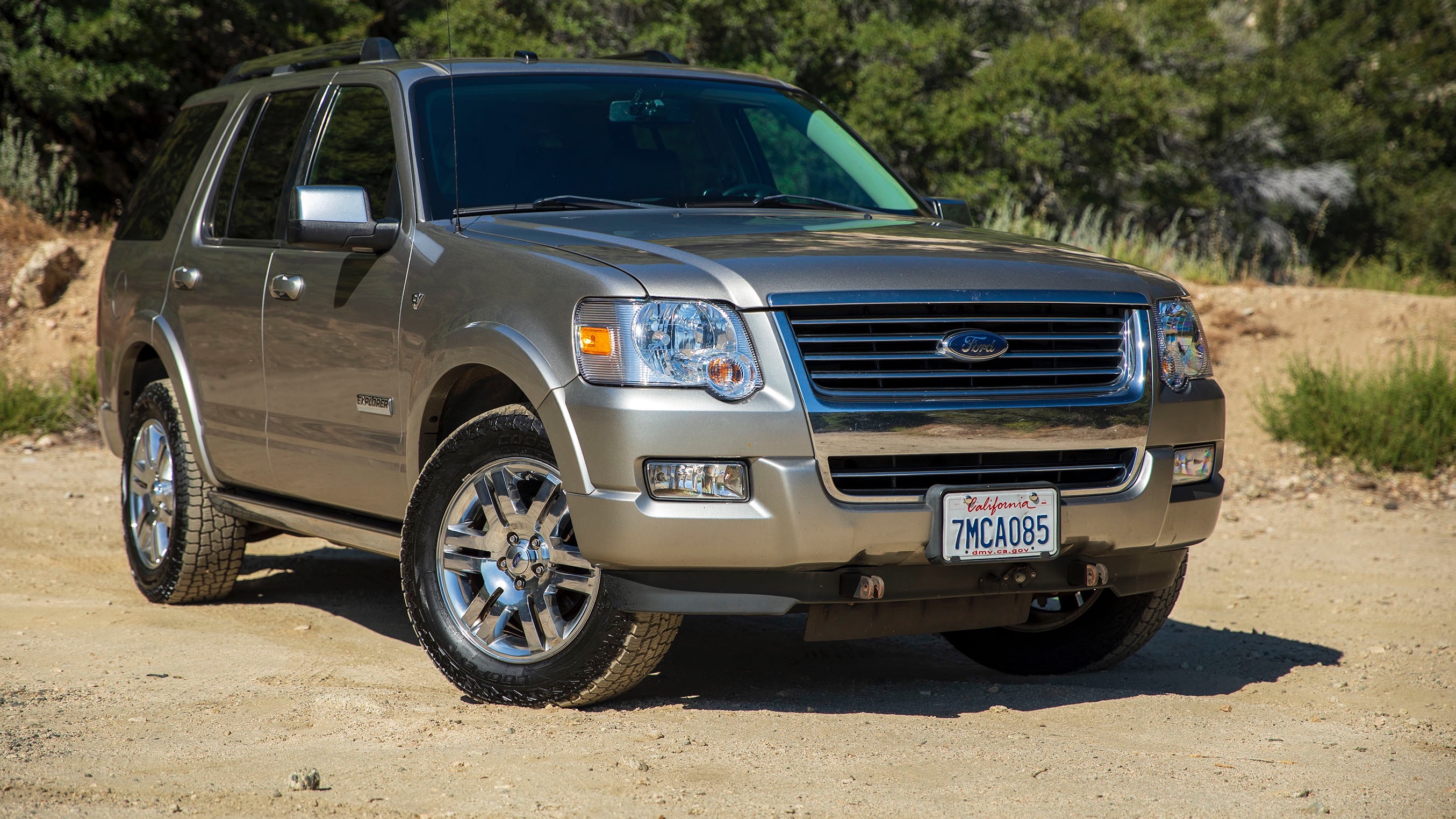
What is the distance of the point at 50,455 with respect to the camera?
34.0 ft

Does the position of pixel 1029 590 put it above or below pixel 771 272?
below

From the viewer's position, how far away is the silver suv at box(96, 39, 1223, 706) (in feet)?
12.2

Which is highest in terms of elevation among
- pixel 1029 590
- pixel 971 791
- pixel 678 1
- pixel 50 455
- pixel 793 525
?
pixel 678 1

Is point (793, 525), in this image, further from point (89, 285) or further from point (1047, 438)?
point (89, 285)

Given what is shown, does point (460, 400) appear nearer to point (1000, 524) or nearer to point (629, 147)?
point (629, 147)

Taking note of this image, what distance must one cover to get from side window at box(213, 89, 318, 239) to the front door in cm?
19

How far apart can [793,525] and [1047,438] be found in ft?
2.55

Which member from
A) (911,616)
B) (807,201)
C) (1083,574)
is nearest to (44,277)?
(807,201)

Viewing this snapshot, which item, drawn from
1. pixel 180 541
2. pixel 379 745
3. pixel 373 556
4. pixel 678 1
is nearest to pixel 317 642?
pixel 180 541

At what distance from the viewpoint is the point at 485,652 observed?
13.8 ft

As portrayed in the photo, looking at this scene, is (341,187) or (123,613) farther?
(123,613)

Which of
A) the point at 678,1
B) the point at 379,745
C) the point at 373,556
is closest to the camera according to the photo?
the point at 379,745

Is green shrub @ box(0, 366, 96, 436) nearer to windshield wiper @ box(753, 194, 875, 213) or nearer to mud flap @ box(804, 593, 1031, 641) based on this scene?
windshield wiper @ box(753, 194, 875, 213)

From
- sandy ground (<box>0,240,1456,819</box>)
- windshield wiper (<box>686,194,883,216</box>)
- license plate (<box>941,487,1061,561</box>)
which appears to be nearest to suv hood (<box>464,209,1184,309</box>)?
windshield wiper (<box>686,194,883,216</box>)
